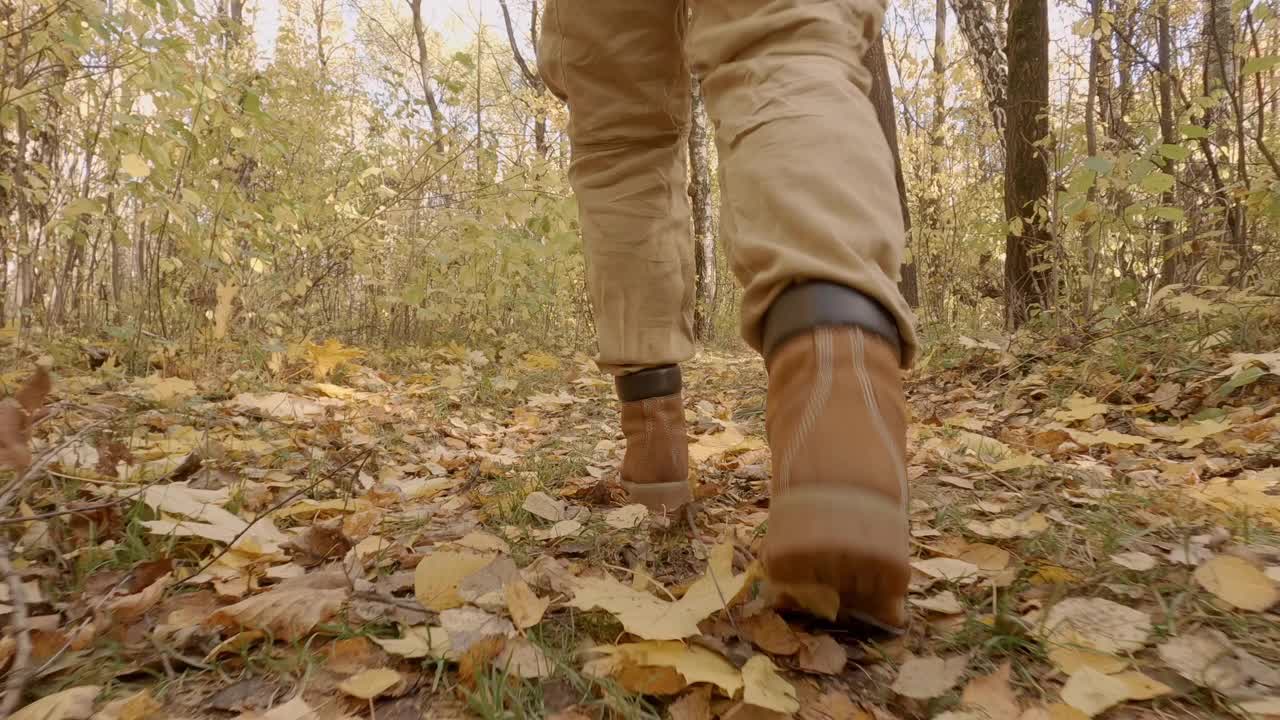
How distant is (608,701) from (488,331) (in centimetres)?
485

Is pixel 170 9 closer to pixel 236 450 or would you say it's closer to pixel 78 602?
pixel 236 450

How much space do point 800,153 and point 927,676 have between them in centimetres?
53

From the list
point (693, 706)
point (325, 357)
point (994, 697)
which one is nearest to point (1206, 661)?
point (994, 697)

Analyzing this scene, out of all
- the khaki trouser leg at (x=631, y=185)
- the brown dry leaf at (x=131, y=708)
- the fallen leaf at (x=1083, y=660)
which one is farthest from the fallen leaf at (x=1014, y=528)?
the brown dry leaf at (x=131, y=708)

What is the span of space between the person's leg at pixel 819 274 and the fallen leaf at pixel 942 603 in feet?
0.40

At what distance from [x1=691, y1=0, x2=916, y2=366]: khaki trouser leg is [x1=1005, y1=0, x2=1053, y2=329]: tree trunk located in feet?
9.94

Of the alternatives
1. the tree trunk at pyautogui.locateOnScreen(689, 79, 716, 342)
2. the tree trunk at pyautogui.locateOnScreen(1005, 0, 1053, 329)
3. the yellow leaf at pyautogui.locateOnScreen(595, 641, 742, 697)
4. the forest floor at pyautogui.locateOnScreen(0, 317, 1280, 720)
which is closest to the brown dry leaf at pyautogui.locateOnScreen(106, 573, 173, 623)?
the forest floor at pyautogui.locateOnScreen(0, 317, 1280, 720)

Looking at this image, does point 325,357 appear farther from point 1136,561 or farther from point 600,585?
point 1136,561

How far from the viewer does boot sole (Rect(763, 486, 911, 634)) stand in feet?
1.99

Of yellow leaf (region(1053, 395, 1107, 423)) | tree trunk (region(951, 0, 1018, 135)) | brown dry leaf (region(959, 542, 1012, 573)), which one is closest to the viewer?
brown dry leaf (region(959, 542, 1012, 573))

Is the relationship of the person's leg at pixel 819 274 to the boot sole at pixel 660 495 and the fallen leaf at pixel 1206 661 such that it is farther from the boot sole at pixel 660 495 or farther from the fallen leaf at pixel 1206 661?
the boot sole at pixel 660 495

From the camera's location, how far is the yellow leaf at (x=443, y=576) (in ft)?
2.68

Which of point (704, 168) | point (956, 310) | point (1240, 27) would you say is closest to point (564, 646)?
point (956, 310)

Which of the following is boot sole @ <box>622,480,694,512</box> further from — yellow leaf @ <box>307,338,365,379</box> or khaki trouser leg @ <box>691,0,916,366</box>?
yellow leaf @ <box>307,338,365,379</box>
